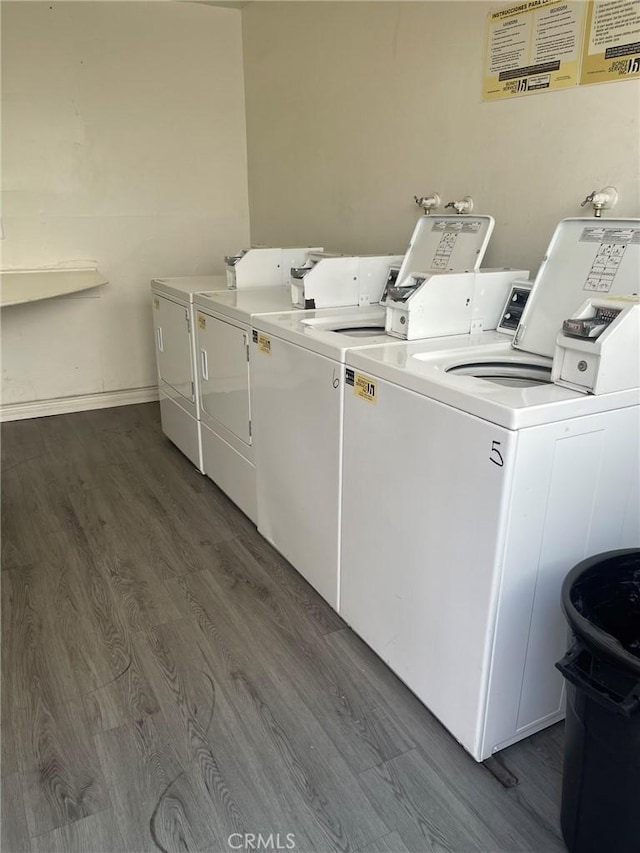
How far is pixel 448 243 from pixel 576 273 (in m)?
0.65

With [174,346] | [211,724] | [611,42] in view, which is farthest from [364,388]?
[174,346]

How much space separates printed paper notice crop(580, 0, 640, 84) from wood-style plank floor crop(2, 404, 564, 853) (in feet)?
6.17

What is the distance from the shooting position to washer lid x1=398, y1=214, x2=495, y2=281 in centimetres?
224

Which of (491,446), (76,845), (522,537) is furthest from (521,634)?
(76,845)

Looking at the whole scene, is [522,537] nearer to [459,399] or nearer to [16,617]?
[459,399]

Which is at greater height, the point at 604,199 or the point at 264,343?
the point at 604,199

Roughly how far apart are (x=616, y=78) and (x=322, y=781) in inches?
82.5

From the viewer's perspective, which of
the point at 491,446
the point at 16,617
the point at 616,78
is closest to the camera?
the point at 491,446

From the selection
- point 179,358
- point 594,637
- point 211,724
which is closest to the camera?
point 594,637

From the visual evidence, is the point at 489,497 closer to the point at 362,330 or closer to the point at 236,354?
the point at 362,330

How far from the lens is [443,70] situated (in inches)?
95.8

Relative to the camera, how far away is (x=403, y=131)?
8.89 ft

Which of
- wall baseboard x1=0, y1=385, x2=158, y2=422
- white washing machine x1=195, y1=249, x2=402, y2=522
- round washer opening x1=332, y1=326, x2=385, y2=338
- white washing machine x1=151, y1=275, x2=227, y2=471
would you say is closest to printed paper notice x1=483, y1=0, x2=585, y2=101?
white washing machine x1=195, y1=249, x2=402, y2=522

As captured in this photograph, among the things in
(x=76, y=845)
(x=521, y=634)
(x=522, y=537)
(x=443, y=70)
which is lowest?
(x=76, y=845)
